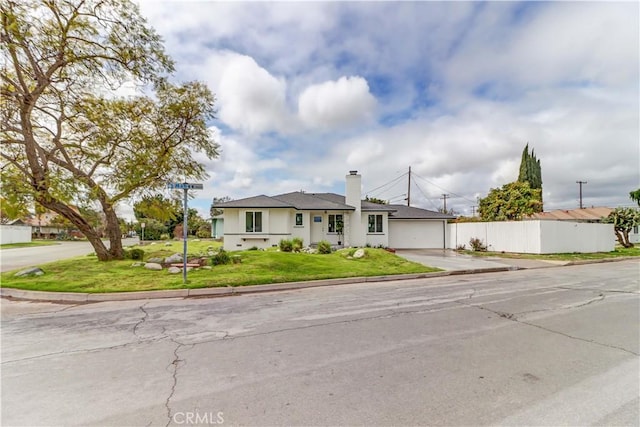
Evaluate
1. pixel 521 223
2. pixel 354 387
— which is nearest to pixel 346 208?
A: pixel 521 223

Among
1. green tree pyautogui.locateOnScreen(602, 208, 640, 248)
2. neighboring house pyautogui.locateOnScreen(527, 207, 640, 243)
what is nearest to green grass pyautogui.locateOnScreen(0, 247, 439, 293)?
green tree pyautogui.locateOnScreen(602, 208, 640, 248)

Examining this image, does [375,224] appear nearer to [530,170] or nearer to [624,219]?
[624,219]

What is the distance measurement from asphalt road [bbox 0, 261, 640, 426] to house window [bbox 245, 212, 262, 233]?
1387 centimetres

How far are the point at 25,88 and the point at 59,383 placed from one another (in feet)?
37.7

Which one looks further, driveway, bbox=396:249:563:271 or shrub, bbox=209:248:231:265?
driveway, bbox=396:249:563:271

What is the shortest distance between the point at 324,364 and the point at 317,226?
19.5 metres

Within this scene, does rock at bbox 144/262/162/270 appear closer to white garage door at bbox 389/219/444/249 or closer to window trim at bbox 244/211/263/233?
window trim at bbox 244/211/263/233

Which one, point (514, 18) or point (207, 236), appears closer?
point (514, 18)

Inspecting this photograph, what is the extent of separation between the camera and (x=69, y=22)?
9.96 meters

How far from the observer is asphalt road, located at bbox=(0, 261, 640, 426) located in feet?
9.10

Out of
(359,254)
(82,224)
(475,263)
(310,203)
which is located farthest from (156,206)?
(475,263)

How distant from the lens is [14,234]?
113 ft

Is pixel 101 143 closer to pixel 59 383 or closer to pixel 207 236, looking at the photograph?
pixel 59 383

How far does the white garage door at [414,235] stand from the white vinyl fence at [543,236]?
247 cm
